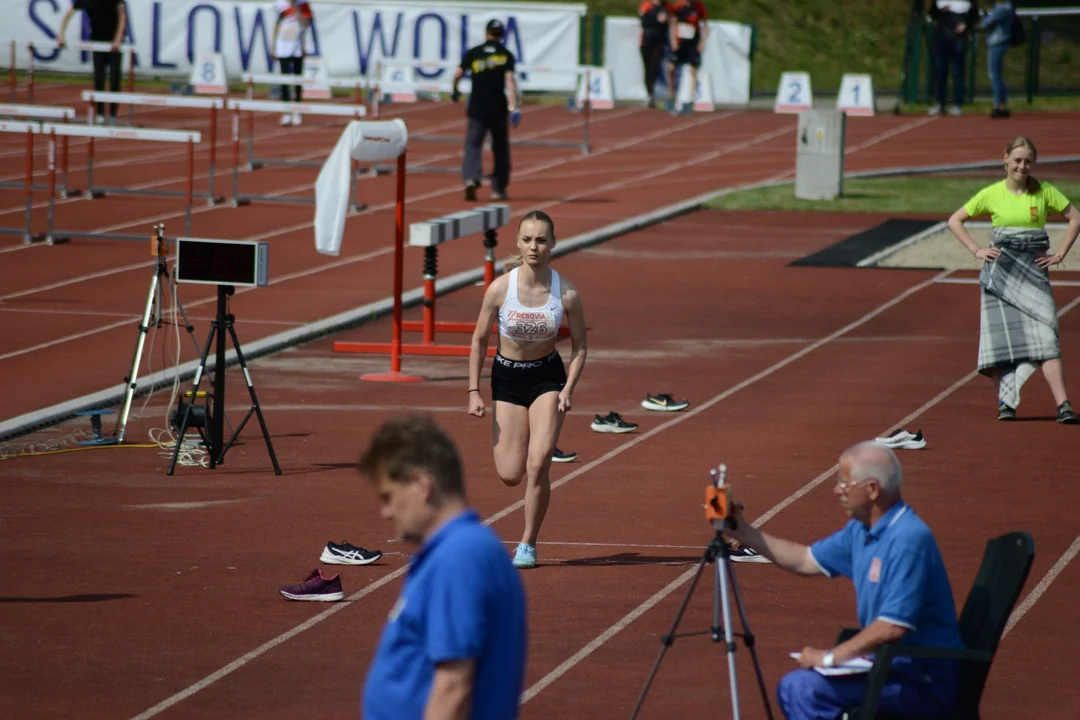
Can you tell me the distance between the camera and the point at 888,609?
241 inches

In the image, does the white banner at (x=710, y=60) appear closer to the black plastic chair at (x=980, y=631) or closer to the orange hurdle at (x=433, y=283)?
the orange hurdle at (x=433, y=283)

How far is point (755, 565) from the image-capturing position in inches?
392

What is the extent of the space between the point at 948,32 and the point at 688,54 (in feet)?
16.7

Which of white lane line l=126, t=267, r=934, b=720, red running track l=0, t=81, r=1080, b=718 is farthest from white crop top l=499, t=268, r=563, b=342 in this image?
white lane line l=126, t=267, r=934, b=720

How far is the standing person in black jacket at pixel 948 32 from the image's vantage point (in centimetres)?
3588

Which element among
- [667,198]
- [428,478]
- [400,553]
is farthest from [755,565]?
[667,198]

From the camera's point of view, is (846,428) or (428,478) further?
(846,428)

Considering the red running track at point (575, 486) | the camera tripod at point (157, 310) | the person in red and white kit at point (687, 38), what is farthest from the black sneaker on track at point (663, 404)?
the person in red and white kit at point (687, 38)

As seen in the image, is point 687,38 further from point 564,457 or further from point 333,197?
point 564,457

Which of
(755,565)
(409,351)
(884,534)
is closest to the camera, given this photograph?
(884,534)

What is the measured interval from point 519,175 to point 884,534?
76.2 feet

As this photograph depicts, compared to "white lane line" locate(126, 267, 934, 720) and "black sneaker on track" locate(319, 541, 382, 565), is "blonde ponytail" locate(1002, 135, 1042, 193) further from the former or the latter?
"black sneaker on track" locate(319, 541, 382, 565)

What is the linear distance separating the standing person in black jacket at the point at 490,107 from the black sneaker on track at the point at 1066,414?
12678 mm

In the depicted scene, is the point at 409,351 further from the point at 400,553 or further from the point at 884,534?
the point at 884,534
